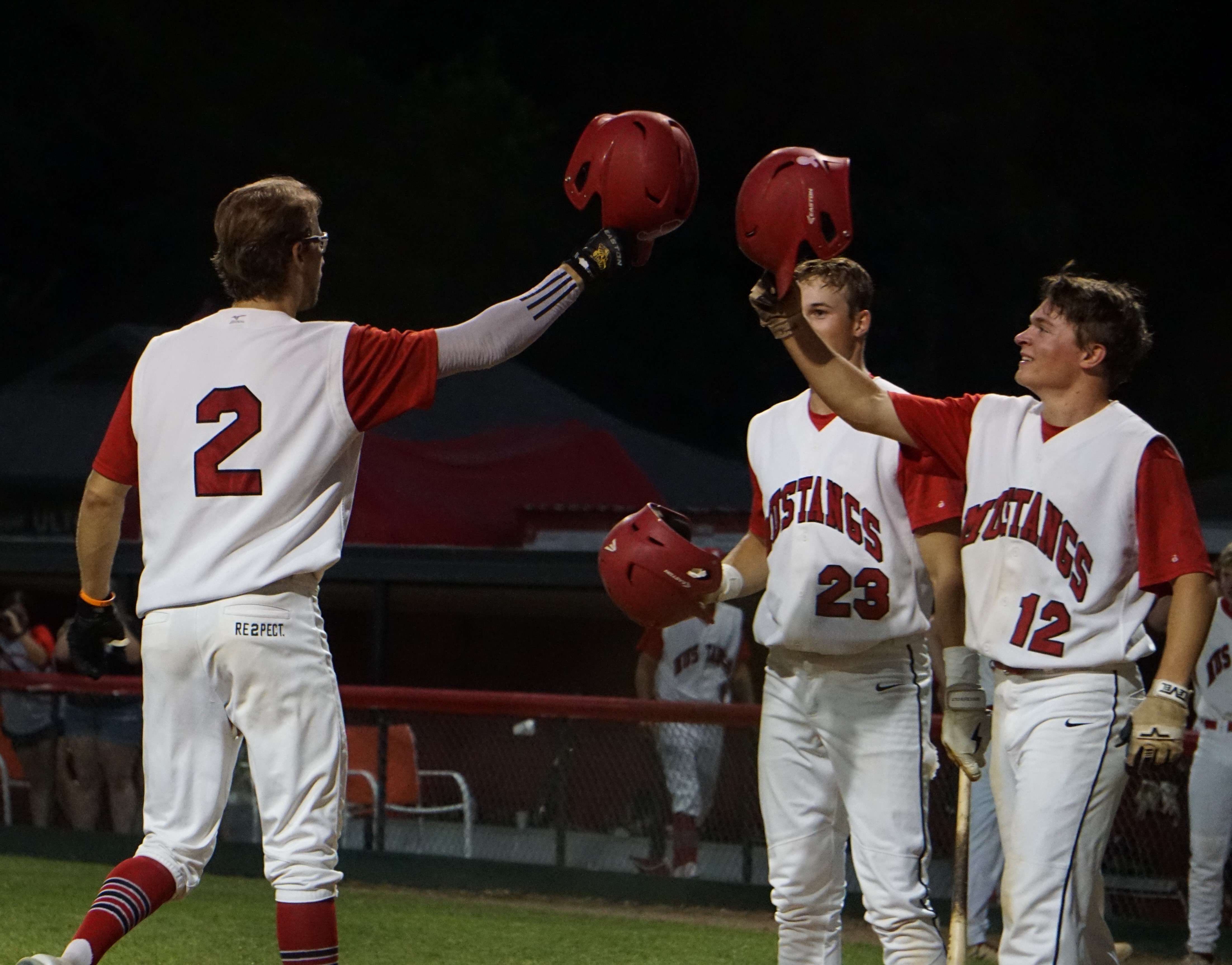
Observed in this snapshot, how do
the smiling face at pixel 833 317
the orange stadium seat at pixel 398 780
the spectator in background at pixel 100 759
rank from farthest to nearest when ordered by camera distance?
Result: the spectator in background at pixel 100 759 → the orange stadium seat at pixel 398 780 → the smiling face at pixel 833 317

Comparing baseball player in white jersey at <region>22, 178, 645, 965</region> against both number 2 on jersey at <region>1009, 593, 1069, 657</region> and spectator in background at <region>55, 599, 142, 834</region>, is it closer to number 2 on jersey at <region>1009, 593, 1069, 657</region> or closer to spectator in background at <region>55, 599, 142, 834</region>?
number 2 on jersey at <region>1009, 593, 1069, 657</region>

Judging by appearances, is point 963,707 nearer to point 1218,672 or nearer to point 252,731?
A: point 252,731

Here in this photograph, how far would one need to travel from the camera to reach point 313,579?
379 centimetres

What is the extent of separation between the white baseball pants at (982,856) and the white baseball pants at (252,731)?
11.2 feet

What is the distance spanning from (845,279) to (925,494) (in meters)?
0.63

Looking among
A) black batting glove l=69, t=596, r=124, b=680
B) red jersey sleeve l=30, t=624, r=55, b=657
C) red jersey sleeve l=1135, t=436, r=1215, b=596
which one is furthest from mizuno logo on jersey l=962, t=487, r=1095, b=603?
red jersey sleeve l=30, t=624, r=55, b=657

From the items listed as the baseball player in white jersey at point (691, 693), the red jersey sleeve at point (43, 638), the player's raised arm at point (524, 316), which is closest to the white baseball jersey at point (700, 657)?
the baseball player in white jersey at point (691, 693)

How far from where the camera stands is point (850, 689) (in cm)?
422

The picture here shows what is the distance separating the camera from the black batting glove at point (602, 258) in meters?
3.99

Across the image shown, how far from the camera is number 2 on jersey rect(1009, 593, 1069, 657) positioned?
3.81m

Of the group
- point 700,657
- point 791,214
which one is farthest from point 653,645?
point 791,214

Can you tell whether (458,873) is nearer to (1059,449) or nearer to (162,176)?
(1059,449)

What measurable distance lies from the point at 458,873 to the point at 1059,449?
16.3 feet

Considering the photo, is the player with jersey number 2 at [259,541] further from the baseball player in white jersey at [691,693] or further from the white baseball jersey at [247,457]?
the baseball player in white jersey at [691,693]
